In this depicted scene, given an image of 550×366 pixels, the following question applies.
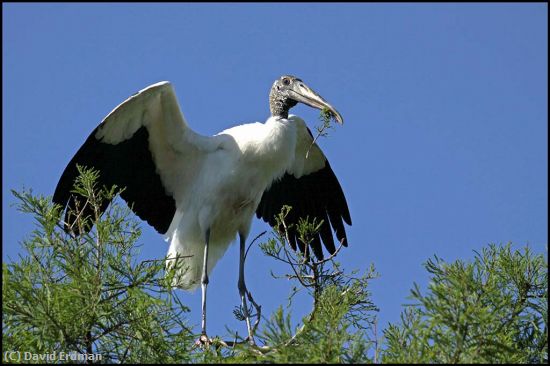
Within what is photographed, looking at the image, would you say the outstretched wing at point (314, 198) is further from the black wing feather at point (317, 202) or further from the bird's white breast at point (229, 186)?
the bird's white breast at point (229, 186)

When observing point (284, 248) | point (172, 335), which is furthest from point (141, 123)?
point (172, 335)

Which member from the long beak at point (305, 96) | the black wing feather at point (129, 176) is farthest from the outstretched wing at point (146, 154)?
the long beak at point (305, 96)

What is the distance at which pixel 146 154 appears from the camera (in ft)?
23.5

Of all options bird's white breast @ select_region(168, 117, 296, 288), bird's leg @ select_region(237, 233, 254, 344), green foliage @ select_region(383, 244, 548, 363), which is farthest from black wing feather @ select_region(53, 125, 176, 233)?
green foliage @ select_region(383, 244, 548, 363)

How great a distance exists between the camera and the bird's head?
7.17 meters

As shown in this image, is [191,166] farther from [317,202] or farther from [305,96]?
[317,202]

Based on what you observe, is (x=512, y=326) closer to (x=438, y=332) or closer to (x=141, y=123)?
(x=438, y=332)

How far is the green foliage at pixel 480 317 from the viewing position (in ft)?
12.8

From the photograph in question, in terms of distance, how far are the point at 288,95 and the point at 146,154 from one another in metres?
1.16

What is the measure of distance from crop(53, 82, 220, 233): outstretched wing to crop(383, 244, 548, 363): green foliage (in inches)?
108

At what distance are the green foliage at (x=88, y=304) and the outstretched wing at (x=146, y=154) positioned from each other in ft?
5.83

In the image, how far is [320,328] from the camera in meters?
4.09

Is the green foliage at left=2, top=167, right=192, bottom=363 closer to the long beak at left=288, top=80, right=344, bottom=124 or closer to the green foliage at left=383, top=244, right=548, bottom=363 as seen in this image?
the green foliage at left=383, top=244, right=548, bottom=363

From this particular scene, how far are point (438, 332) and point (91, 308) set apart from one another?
1653 millimetres
